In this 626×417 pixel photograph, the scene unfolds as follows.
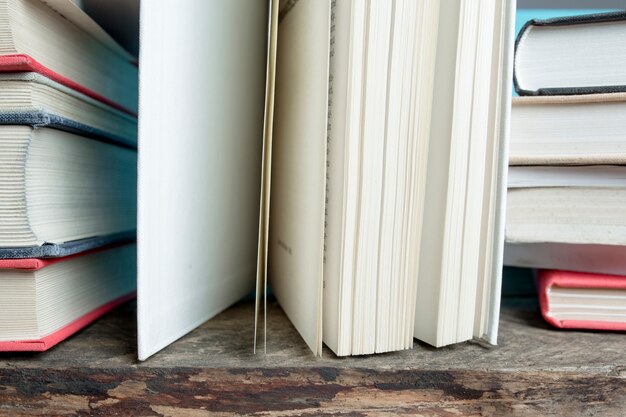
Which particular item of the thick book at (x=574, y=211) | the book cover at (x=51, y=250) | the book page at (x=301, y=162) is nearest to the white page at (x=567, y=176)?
the thick book at (x=574, y=211)

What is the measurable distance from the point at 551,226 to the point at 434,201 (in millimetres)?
165

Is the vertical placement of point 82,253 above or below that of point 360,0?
below

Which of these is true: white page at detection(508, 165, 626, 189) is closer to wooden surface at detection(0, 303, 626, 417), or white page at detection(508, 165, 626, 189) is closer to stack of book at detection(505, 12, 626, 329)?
stack of book at detection(505, 12, 626, 329)

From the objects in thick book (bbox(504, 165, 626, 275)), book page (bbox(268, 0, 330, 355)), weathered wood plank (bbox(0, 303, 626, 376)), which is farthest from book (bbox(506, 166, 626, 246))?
book page (bbox(268, 0, 330, 355))

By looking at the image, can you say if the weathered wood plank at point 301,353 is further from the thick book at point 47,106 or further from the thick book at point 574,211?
the thick book at point 47,106

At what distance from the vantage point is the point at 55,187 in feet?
1.43

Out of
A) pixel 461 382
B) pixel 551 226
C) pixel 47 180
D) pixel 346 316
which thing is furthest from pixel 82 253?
pixel 551 226

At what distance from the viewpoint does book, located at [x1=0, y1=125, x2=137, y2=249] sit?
0.39 meters

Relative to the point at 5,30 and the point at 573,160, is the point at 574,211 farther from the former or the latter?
the point at 5,30

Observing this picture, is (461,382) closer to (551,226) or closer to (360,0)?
(551,226)

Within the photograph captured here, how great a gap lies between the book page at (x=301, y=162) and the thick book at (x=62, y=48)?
216 millimetres

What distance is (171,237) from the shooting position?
42cm

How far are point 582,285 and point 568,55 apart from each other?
0.82ft

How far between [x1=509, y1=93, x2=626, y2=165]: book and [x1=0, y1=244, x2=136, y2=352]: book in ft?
1.58
